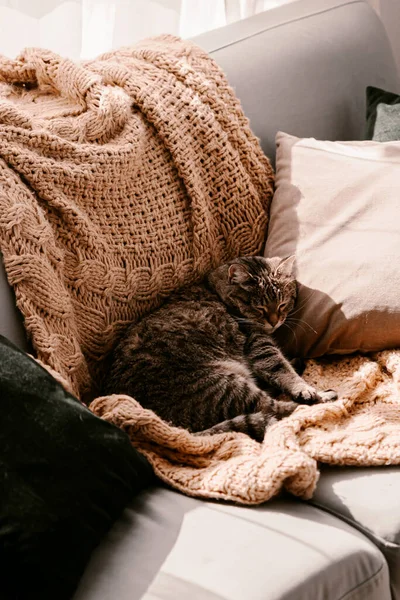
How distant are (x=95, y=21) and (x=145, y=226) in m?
0.83

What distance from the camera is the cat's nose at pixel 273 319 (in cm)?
174

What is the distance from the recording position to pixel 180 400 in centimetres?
146

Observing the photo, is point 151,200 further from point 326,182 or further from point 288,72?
point 288,72

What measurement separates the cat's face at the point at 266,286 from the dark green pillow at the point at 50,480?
676 mm

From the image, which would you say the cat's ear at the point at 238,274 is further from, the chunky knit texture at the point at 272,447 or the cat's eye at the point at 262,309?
the chunky knit texture at the point at 272,447

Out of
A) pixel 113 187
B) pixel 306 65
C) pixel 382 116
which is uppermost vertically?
pixel 306 65

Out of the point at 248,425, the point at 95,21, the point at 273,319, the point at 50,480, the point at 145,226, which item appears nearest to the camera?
the point at 50,480

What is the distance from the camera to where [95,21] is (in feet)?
6.89

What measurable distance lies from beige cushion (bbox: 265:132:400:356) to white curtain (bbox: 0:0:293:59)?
0.67 metres

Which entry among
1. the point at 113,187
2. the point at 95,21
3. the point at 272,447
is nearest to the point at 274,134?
the point at 113,187

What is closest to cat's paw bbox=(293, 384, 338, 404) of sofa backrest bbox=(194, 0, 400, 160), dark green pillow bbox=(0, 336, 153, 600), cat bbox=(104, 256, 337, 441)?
cat bbox=(104, 256, 337, 441)

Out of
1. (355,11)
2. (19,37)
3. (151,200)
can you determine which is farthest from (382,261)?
(19,37)

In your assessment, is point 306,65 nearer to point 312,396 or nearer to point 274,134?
point 274,134

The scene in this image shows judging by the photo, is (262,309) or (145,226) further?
(262,309)
